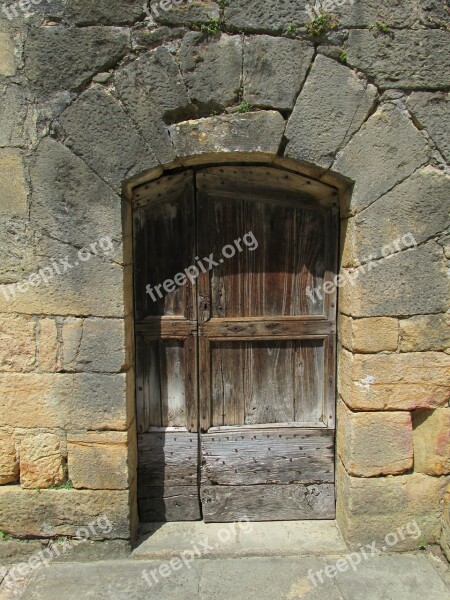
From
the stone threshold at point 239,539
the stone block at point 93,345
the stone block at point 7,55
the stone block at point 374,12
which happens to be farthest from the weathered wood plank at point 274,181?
the stone threshold at point 239,539

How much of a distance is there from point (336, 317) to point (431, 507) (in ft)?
4.20

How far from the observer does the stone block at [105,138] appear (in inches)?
94.9

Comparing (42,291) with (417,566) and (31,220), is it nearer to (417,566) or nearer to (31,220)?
(31,220)

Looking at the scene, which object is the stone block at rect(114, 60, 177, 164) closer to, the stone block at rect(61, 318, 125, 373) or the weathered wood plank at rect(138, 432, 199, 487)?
the stone block at rect(61, 318, 125, 373)

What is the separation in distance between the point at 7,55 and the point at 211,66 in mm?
1116

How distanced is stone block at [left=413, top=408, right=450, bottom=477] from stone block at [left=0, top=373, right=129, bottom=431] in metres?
1.77

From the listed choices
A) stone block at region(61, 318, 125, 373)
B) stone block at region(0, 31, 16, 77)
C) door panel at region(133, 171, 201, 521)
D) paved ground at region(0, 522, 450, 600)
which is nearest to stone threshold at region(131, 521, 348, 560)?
paved ground at region(0, 522, 450, 600)

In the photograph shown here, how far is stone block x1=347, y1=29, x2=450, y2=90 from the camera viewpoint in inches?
94.2

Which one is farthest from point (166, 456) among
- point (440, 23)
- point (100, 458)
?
point (440, 23)

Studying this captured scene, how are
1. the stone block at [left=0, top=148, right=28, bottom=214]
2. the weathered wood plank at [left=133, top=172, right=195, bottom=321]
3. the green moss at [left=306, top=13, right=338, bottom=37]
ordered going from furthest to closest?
the weathered wood plank at [left=133, top=172, right=195, bottom=321], the stone block at [left=0, top=148, right=28, bottom=214], the green moss at [left=306, top=13, right=338, bottom=37]

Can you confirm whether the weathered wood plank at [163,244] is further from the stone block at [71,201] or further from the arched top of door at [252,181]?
the stone block at [71,201]

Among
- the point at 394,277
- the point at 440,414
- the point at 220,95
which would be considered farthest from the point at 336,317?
the point at 220,95

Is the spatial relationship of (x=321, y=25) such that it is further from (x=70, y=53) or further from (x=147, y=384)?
(x=147, y=384)

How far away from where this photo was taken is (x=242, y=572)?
2521 mm
